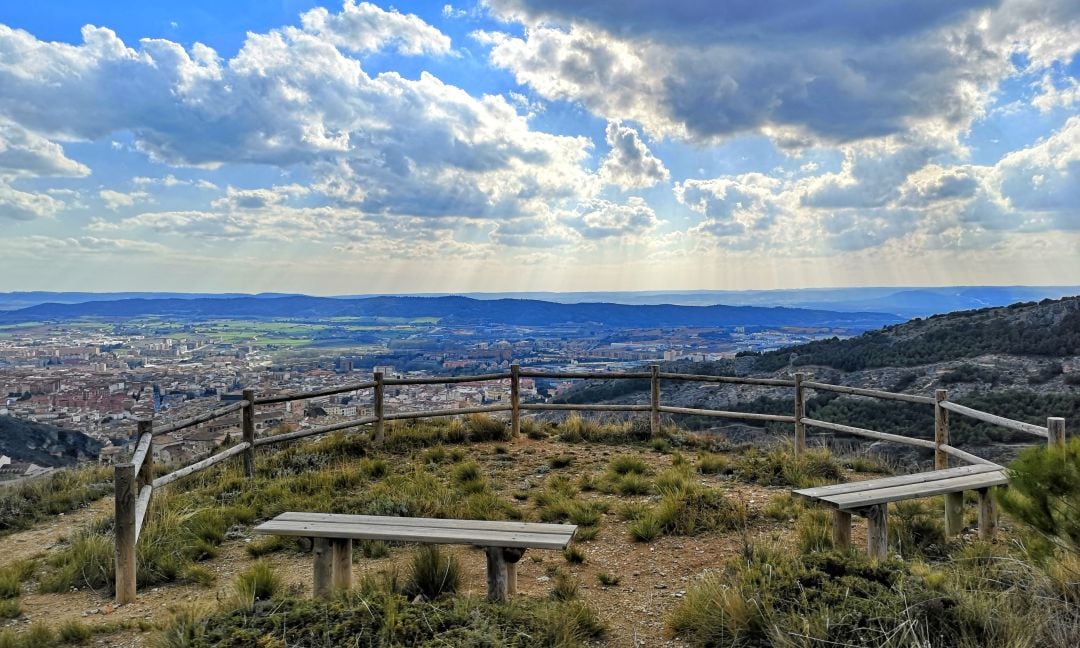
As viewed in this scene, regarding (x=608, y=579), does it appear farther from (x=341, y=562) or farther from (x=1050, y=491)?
(x=1050, y=491)

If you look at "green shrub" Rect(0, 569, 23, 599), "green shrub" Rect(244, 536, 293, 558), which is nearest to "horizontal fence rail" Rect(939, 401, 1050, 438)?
"green shrub" Rect(244, 536, 293, 558)

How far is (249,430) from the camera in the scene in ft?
26.4

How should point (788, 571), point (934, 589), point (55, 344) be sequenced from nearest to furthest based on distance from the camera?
point (934, 589), point (788, 571), point (55, 344)

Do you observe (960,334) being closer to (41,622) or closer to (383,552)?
(383,552)

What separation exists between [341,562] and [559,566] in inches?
69.0

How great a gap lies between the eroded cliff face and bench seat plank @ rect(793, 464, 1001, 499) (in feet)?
47.3

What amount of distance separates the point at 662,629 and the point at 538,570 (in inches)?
54.1

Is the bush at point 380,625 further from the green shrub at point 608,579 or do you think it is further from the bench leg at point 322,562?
the green shrub at point 608,579

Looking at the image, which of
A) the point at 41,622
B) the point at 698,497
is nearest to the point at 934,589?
the point at 698,497

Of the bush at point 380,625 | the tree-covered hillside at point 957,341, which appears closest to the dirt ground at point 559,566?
the bush at point 380,625

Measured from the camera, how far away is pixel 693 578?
15.4 ft

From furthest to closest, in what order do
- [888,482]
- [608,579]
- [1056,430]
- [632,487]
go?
[632,487] → [1056,430] → [888,482] → [608,579]

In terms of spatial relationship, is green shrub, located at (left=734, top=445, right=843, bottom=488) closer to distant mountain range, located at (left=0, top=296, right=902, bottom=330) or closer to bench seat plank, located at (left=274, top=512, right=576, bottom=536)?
bench seat plank, located at (left=274, top=512, right=576, bottom=536)

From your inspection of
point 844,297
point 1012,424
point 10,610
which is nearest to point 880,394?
point 1012,424
